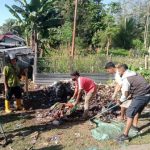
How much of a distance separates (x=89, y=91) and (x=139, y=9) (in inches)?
1820

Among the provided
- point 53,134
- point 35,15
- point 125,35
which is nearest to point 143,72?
point 53,134

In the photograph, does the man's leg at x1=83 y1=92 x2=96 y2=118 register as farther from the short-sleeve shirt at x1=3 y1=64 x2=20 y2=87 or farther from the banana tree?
the banana tree

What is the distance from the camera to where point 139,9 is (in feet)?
178

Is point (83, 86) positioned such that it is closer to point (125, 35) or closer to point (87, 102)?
point (87, 102)

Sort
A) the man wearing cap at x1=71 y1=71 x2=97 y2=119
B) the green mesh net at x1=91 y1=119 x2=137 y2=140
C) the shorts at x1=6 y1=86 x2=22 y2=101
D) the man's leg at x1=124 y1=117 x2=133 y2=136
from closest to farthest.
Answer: the man's leg at x1=124 y1=117 x2=133 y2=136, the green mesh net at x1=91 y1=119 x2=137 y2=140, the man wearing cap at x1=71 y1=71 x2=97 y2=119, the shorts at x1=6 y1=86 x2=22 y2=101

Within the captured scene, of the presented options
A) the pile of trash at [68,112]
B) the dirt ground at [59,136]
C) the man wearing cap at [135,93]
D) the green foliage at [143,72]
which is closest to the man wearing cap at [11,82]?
the pile of trash at [68,112]

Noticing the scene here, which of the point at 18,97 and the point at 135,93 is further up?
the point at 135,93

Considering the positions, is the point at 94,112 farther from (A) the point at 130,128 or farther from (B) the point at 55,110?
(A) the point at 130,128

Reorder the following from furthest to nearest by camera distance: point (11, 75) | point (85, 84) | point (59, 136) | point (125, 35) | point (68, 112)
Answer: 1. point (125, 35)
2. point (11, 75)
3. point (68, 112)
4. point (85, 84)
5. point (59, 136)

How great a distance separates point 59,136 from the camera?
28.3 feet

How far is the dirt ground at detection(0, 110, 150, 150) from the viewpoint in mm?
7918

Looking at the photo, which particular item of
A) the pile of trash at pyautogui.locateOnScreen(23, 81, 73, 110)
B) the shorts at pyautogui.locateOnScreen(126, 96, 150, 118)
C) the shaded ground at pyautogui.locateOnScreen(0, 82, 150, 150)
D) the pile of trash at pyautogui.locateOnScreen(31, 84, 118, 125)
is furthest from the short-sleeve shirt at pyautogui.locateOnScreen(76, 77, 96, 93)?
the pile of trash at pyautogui.locateOnScreen(23, 81, 73, 110)

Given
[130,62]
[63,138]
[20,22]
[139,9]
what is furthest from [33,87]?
[139,9]

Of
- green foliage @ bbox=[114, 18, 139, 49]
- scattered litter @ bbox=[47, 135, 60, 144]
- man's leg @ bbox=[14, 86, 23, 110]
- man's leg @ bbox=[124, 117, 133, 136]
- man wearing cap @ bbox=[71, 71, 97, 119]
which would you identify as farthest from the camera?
green foliage @ bbox=[114, 18, 139, 49]
